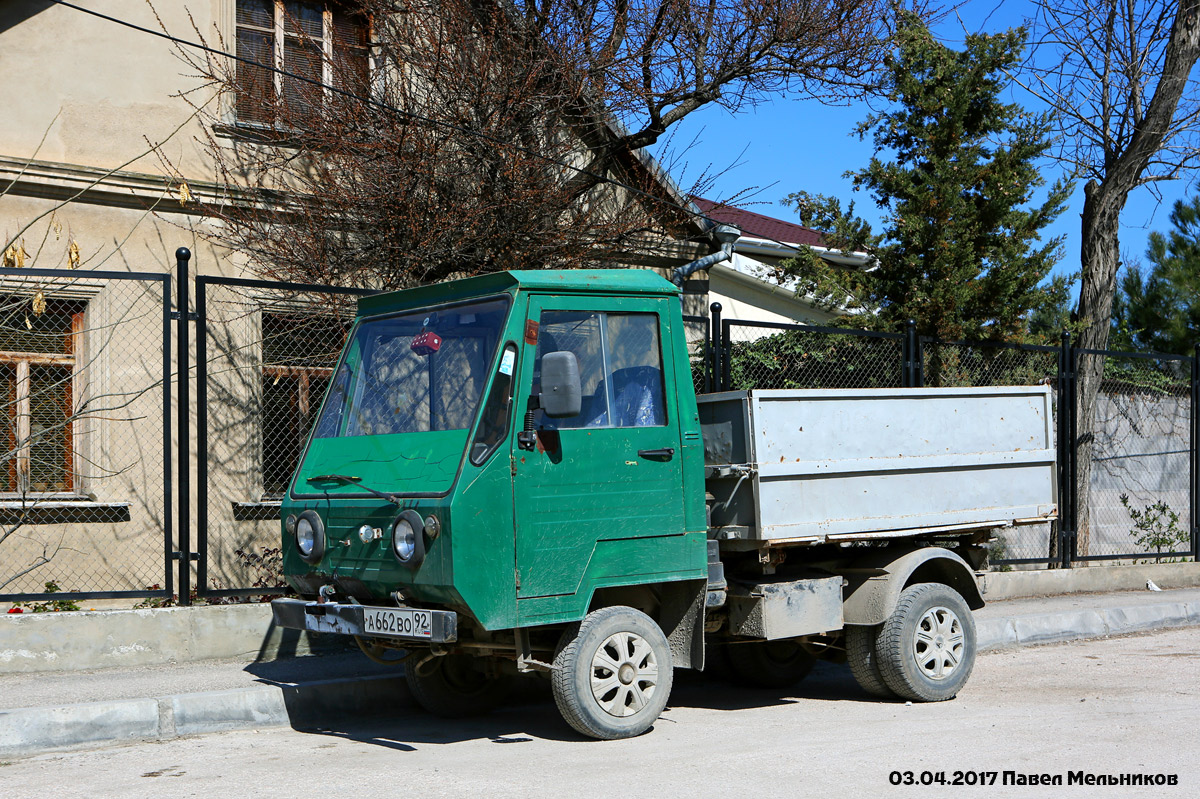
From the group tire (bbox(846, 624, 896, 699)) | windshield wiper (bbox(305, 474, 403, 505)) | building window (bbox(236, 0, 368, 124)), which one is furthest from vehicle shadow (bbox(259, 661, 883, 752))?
building window (bbox(236, 0, 368, 124))

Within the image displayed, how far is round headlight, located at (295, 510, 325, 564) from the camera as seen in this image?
612 centimetres

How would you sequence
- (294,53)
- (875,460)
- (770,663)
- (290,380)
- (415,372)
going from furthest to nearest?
(294,53) → (290,380) → (770,663) → (875,460) → (415,372)

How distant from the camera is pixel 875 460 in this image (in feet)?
22.7

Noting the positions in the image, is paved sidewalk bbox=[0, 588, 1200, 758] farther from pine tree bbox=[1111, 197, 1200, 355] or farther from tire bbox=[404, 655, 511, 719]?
pine tree bbox=[1111, 197, 1200, 355]

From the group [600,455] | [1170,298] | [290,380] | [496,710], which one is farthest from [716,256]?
[1170,298]

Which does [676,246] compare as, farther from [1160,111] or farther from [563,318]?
[563,318]

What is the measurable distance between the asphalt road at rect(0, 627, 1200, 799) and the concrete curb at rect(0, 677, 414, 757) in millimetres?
119

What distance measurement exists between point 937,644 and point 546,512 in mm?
2911

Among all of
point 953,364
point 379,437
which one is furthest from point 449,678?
point 953,364

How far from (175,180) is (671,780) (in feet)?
27.7

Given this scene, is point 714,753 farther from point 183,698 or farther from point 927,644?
point 183,698

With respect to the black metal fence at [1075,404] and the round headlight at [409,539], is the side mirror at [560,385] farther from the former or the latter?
the black metal fence at [1075,404]

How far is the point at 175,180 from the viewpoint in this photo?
1123 cm

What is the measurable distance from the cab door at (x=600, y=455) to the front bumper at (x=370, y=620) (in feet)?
1.38
